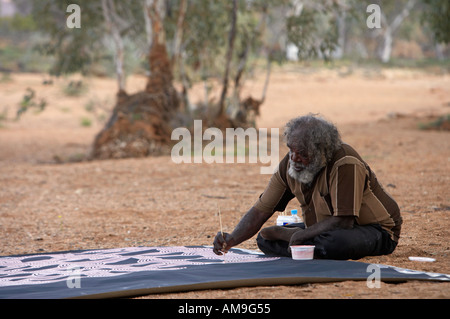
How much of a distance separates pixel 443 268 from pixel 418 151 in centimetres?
804

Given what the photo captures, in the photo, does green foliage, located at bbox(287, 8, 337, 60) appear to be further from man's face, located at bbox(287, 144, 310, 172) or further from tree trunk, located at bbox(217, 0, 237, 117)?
man's face, located at bbox(287, 144, 310, 172)

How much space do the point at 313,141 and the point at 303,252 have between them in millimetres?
727

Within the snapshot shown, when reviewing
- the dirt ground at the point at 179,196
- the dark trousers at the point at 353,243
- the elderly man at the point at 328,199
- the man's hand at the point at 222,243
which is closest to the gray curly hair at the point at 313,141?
the elderly man at the point at 328,199

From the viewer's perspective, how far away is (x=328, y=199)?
4387 millimetres

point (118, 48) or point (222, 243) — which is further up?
point (118, 48)

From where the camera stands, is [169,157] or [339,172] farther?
[169,157]

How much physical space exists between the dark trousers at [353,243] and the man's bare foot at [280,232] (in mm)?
250

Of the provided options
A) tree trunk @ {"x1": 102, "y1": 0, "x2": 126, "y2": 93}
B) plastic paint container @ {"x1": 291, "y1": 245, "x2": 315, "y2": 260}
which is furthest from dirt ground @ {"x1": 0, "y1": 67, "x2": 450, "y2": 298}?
tree trunk @ {"x1": 102, "y1": 0, "x2": 126, "y2": 93}

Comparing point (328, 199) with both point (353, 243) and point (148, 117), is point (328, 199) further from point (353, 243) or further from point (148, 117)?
point (148, 117)

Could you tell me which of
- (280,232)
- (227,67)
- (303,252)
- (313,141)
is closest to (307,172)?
(313,141)

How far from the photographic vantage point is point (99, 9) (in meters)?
15.2

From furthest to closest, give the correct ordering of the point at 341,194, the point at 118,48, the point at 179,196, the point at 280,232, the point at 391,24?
the point at 391,24
the point at 118,48
the point at 179,196
the point at 280,232
the point at 341,194
